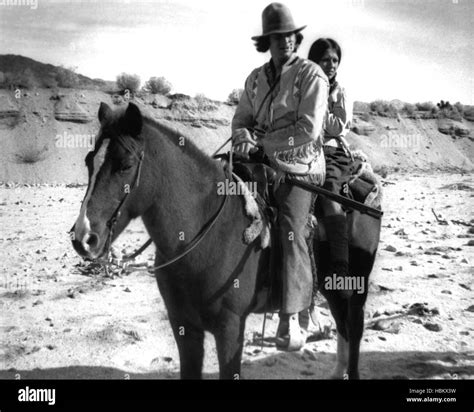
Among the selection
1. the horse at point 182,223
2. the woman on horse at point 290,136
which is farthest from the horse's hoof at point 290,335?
the horse at point 182,223

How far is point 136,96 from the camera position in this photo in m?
27.3

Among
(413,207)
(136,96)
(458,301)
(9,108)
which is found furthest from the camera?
(136,96)

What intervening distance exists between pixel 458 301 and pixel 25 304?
19.8 ft

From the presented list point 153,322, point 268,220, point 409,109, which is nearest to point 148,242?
point 268,220

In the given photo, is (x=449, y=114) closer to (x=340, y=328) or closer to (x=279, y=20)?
(x=340, y=328)

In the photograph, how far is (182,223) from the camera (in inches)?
132

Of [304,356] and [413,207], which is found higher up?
[413,207]

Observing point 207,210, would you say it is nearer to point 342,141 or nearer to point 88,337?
point 342,141

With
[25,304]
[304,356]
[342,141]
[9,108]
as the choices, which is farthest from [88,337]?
[9,108]

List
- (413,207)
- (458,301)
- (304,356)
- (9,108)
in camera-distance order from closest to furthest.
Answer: (304,356) → (458,301) → (413,207) → (9,108)

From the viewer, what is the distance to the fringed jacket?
380cm

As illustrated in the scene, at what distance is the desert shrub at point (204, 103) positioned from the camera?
27970 mm

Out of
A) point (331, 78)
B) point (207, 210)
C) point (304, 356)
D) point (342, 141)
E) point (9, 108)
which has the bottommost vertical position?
point (304, 356)

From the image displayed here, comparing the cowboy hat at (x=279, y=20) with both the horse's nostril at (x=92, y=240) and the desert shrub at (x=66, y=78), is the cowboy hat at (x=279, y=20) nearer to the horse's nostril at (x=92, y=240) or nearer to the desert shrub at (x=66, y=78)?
the horse's nostril at (x=92, y=240)
